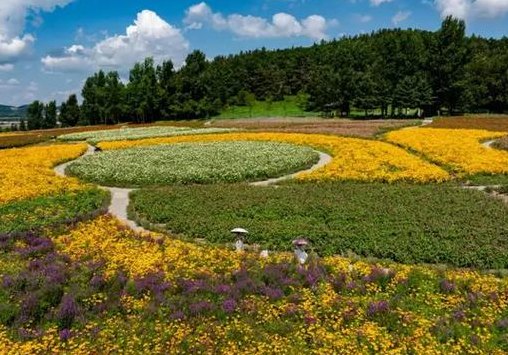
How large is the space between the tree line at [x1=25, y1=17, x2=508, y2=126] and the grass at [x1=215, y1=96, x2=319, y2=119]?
260 cm

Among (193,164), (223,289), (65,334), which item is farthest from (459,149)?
(65,334)

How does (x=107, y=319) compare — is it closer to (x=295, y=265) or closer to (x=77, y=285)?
(x=77, y=285)

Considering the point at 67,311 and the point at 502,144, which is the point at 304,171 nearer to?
the point at 502,144

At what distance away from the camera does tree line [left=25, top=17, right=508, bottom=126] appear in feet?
295

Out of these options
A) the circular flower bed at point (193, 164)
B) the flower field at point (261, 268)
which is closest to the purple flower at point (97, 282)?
the flower field at point (261, 268)

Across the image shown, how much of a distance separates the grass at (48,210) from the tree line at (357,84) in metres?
73.9

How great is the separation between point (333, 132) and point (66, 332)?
4410cm

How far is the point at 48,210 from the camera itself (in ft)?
71.2

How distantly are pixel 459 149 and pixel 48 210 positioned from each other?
2879cm

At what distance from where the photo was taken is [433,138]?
43469mm

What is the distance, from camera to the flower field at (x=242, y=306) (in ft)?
34.0

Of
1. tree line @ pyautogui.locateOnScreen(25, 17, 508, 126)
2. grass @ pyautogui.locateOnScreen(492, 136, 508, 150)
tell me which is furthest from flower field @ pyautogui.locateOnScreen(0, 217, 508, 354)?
tree line @ pyautogui.locateOnScreen(25, 17, 508, 126)

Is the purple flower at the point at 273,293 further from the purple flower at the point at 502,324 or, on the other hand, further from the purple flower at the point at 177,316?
the purple flower at the point at 502,324

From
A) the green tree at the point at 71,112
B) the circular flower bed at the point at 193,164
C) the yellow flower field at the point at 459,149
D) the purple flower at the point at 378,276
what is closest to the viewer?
the purple flower at the point at 378,276
